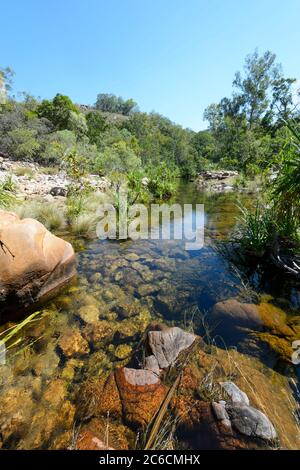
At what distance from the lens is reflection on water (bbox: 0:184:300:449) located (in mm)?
1538

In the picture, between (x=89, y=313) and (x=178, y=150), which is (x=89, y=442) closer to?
(x=89, y=313)

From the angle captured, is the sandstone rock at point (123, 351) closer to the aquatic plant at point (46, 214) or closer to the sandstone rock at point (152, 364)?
the sandstone rock at point (152, 364)

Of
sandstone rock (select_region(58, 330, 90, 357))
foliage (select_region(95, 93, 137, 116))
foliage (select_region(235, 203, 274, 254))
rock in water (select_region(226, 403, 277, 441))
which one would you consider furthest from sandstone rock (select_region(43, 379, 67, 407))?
foliage (select_region(95, 93, 137, 116))

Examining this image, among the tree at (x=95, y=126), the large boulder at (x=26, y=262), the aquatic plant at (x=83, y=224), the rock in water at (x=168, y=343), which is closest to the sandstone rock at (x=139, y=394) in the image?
the rock in water at (x=168, y=343)

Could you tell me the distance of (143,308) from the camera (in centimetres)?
273

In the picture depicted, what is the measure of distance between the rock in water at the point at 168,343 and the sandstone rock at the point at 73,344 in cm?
68

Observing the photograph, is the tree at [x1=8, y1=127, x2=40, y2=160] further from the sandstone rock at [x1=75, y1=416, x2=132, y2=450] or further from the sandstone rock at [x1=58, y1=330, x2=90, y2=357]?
the sandstone rock at [x1=75, y1=416, x2=132, y2=450]

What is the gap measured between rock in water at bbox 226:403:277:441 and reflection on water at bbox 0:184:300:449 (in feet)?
3.17

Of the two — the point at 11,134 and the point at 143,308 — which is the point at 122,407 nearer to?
the point at 143,308

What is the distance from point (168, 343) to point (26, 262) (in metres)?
1.74

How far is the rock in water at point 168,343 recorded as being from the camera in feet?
6.22
